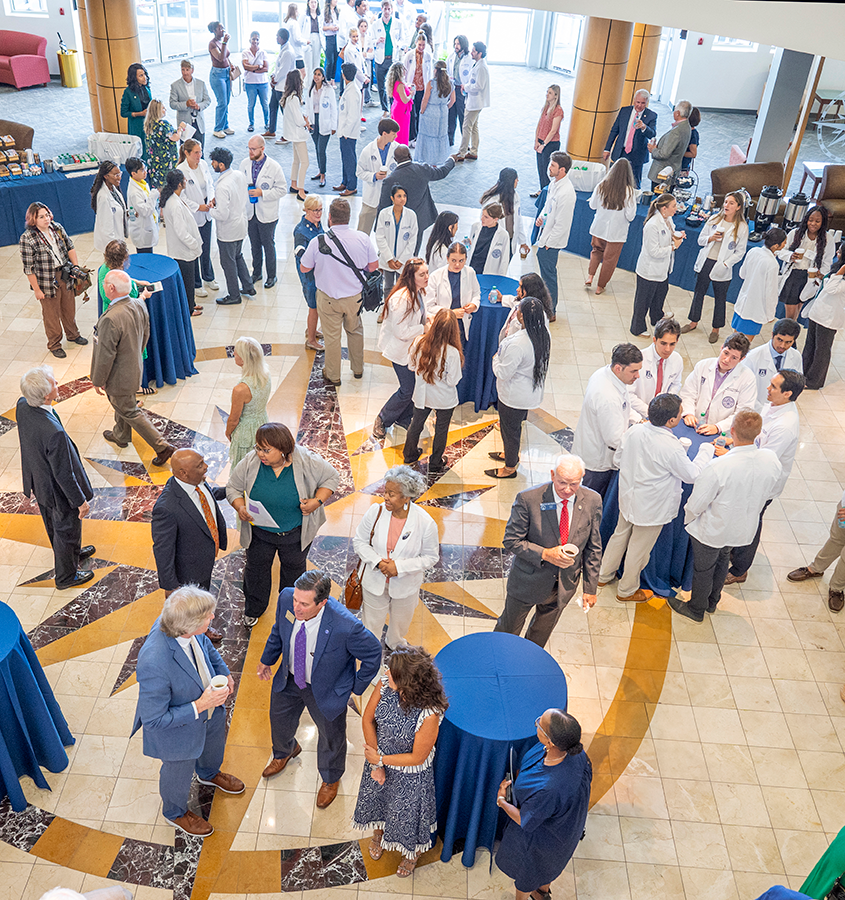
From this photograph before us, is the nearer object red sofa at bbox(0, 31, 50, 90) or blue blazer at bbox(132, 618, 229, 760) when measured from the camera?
blue blazer at bbox(132, 618, 229, 760)

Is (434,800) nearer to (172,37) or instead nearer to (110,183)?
(110,183)

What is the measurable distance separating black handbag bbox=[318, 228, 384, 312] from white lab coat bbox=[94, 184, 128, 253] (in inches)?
84.1

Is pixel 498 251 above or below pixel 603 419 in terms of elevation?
above

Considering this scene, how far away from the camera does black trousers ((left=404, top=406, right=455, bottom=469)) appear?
246 inches

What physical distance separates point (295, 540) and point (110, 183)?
455 centimetres

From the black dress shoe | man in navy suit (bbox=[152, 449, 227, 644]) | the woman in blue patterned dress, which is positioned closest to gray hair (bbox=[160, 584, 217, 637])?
the woman in blue patterned dress

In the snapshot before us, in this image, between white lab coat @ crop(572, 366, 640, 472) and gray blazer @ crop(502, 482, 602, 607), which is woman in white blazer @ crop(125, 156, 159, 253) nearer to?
white lab coat @ crop(572, 366, 640, 472)

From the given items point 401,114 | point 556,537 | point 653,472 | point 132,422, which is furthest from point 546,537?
point 401,114

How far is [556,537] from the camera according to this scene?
4.30 m

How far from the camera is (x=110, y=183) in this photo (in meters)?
7.49

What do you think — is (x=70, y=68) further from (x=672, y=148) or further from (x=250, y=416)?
(x=250, y=416)

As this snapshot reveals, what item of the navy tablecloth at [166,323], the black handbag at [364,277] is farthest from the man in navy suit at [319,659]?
the navy tablecloth at [166,323]

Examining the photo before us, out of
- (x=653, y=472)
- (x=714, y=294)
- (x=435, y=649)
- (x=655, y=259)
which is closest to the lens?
(x=653, y=472)

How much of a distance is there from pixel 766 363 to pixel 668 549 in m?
1.72
